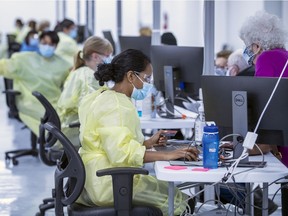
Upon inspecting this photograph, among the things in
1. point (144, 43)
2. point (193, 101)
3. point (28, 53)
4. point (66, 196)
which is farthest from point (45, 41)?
point (66, 196)

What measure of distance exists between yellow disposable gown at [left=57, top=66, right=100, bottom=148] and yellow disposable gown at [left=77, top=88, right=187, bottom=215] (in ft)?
5.48

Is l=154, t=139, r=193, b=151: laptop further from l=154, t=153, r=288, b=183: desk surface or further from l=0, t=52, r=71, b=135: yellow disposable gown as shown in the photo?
l=0, t=52, r=71, b=135: yellow disposable gown

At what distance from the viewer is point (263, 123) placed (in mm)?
3094

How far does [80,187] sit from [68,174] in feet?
0.29

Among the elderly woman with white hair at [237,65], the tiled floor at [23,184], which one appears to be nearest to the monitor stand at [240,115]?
the tiled floor at [23,184]

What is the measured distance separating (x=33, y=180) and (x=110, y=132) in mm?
2957

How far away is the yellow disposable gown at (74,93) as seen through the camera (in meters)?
5.09

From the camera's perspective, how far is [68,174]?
3.29 m

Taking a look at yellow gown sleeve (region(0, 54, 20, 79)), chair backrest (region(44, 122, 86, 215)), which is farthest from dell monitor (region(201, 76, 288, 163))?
yellow gown sleeve (region(0, 54, 20, 79))

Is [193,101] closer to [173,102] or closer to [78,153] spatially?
[173,102]

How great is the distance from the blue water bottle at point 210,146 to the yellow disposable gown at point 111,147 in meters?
0.29

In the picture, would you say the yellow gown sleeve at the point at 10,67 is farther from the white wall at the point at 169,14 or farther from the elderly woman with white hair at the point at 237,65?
the white wall at the point at 169,14

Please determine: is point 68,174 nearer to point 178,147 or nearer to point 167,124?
point 178,147

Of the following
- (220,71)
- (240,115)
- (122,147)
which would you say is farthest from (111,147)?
(220,71)
